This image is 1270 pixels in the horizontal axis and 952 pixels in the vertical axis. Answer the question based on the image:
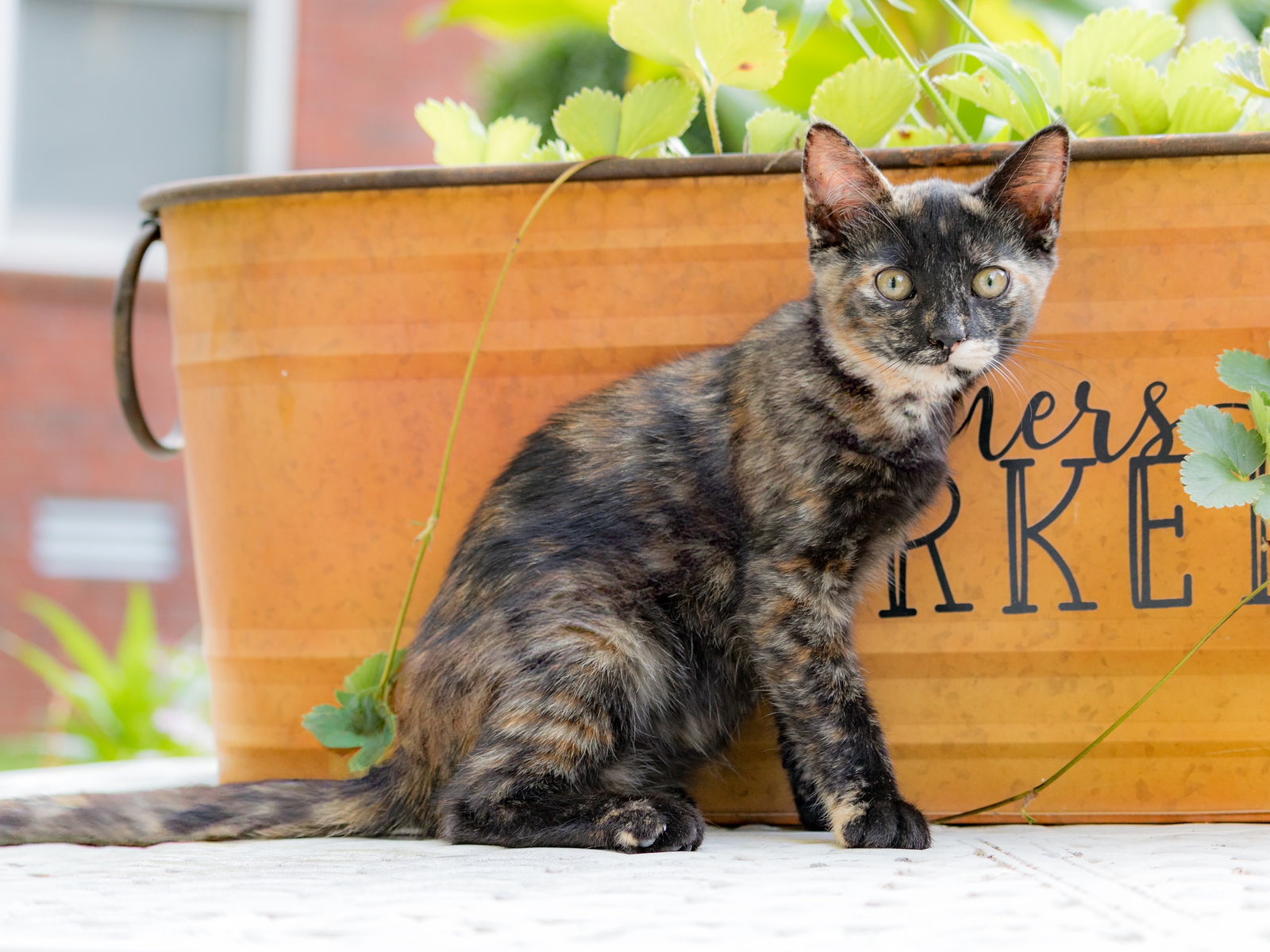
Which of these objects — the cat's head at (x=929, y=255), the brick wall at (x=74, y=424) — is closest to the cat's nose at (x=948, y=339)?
the cat's head at (x=929, y=255)

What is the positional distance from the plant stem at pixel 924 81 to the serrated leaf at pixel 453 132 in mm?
475

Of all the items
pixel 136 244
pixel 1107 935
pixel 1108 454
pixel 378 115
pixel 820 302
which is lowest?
pixel 1107 935

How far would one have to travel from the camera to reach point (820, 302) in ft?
4.34

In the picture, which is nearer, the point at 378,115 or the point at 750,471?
the point at 750,471

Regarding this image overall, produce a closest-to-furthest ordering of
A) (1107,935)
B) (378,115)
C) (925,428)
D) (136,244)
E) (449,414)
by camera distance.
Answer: (1107,935), (925,428), (449,414), (136,244), (378,115)

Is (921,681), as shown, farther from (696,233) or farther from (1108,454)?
(696,233)

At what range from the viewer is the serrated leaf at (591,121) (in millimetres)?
1353

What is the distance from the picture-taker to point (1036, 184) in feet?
4.11

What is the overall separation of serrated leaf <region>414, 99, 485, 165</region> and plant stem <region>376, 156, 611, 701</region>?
174 mm

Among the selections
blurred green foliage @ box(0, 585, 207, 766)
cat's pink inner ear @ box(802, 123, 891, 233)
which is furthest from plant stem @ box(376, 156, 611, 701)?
blurred green foliage @ box(0, 585, 207, 766)

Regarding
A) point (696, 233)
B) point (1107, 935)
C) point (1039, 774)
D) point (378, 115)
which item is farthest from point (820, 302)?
point (378, 115)

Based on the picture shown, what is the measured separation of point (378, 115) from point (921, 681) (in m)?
3.85

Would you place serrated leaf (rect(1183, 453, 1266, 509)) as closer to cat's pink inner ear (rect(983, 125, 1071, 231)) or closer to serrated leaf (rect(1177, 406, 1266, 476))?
serrated leaf (rect(1177, 406, 1266, 476))

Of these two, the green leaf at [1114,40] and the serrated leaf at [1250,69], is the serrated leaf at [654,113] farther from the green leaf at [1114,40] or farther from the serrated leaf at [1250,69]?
the serrated leaf at [1250,69]
